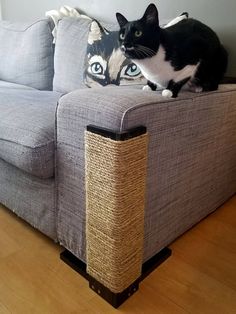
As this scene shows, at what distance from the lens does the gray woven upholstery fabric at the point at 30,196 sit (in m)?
0.89

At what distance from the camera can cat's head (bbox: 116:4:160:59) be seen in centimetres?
73

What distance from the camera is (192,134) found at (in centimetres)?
86

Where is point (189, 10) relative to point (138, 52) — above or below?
above

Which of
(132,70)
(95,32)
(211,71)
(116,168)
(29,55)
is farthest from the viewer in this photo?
(29,55)

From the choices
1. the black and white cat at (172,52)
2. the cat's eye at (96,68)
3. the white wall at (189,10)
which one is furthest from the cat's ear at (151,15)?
the white wall at (189,10)

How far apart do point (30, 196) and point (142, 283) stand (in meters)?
0.44

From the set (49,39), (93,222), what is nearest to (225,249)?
(93,222)

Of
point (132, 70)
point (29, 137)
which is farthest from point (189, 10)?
point (29, 137)

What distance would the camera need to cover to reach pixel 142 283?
2.77 ft

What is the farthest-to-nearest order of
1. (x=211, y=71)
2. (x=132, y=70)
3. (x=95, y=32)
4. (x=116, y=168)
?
(x=95, y=32)
(x=132, y=70)
(x=211, y=71)
(x=116, y=168)

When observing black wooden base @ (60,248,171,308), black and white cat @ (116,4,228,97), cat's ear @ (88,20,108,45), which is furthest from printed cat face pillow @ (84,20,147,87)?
black wooden base @ (60,248,171,308)

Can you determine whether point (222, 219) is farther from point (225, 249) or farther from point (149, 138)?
point (149, 138)

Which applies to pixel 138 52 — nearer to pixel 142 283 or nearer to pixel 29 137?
pixel 29 137

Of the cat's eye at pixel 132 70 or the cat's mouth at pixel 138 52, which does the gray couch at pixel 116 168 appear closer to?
the cat's mouth at pixel 138 52
